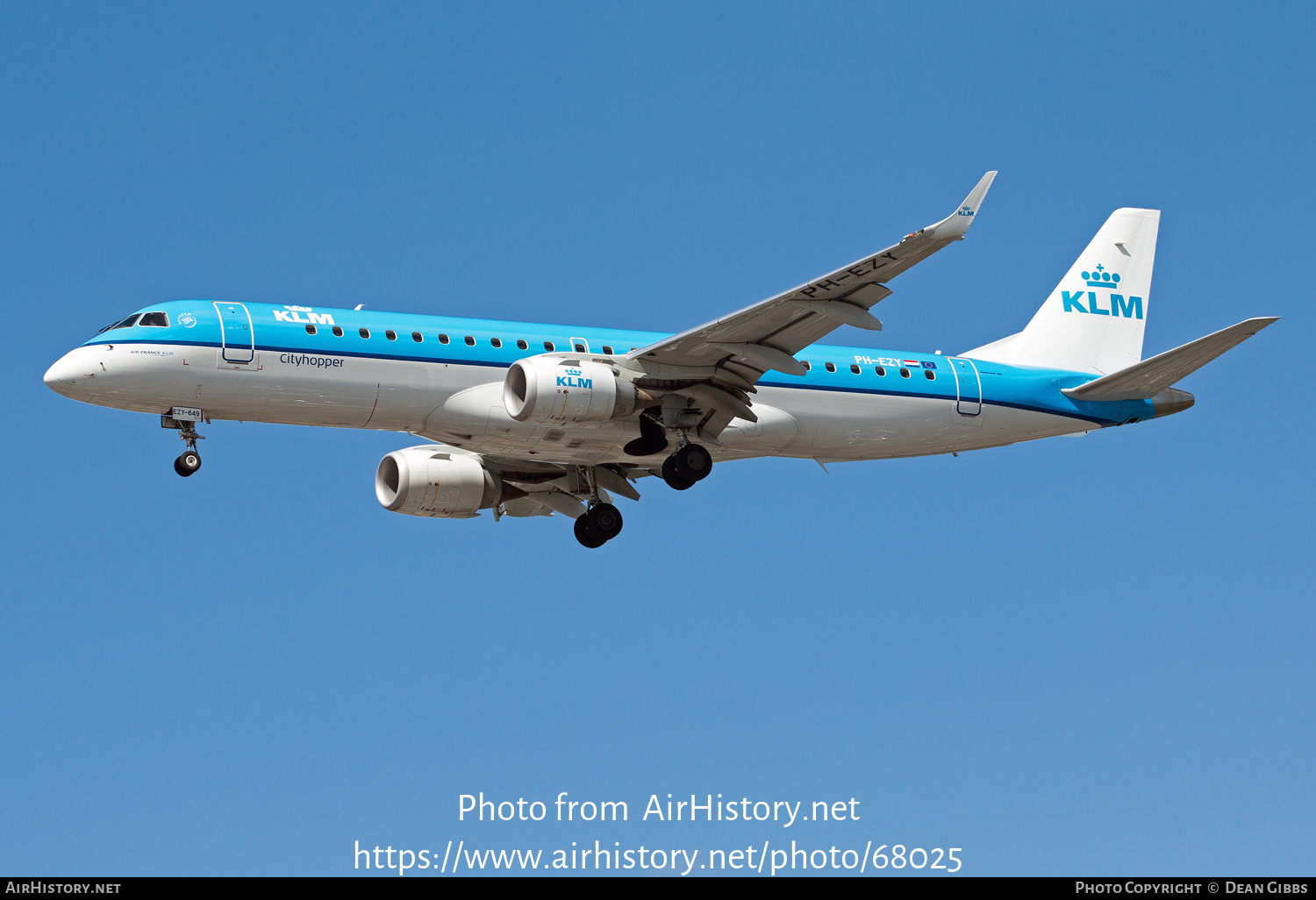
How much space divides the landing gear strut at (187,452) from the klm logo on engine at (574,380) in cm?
718

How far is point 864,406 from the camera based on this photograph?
114ft

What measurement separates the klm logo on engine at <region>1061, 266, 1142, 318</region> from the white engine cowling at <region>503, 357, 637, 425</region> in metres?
13.6

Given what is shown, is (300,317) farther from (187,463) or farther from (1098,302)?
(1098,302)

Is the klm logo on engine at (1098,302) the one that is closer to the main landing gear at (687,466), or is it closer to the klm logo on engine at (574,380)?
the main landing gear at (687,466)

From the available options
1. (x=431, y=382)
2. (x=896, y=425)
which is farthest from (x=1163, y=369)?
(x=431, y=382)

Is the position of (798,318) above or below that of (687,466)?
above

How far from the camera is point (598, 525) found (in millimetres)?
37031

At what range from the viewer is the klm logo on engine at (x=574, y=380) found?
3106cm

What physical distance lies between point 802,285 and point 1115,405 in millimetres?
11315

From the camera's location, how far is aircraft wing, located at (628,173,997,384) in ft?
90.2

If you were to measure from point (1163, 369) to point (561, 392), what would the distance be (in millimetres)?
13798

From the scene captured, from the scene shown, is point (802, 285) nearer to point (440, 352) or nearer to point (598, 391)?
point (598, 391)

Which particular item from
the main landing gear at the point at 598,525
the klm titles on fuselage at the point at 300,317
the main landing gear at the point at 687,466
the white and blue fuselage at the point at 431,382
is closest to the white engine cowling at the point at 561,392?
the white and blue fuselage at the point at 431,382
